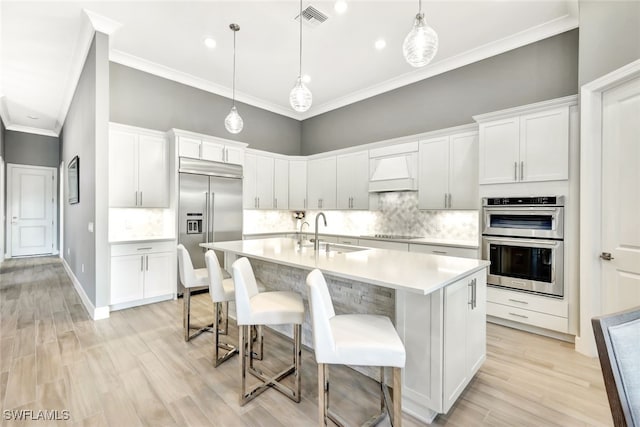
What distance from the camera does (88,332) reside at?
3061mm

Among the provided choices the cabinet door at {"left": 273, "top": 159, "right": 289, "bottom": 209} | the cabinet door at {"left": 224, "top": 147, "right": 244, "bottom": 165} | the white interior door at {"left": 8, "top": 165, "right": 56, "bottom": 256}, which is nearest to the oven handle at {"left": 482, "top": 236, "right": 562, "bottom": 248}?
the cabinet door at {"left": 273, "top": 159, "right": 289, "bottom": 209}

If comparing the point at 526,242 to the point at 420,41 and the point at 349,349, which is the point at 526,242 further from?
the point at 349,349

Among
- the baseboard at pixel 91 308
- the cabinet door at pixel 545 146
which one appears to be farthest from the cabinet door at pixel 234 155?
the cabinet door at pixel 545 146

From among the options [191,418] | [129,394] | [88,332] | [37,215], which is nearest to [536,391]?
[191,418]

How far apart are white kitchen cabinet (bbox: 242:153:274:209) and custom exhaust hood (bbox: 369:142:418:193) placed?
201 cm

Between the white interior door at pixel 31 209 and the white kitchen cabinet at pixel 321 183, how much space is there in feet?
23.8

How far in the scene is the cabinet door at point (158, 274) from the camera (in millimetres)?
4016

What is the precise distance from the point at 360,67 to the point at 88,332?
489 cm

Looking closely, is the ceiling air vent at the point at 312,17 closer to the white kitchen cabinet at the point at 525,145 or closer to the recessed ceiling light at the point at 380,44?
the recessed ceiling light at the point at 380,44

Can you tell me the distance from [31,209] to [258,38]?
316 inches

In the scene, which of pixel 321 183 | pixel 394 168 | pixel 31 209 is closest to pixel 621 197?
pixel 394 168

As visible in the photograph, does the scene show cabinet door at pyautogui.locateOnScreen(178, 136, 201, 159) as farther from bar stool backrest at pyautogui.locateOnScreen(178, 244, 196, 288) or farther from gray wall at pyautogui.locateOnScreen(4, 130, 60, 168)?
gray wall at pyautogui.locateOnScreen(4, 130, 60, 168)

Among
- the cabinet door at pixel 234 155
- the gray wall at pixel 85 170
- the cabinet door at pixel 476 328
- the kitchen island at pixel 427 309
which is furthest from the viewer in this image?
the cabinet door at pixel 234 155

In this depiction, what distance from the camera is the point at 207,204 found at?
182 inches
